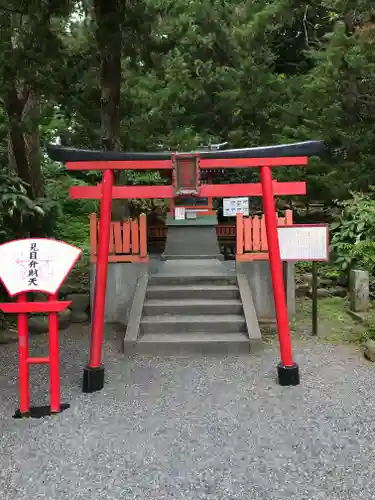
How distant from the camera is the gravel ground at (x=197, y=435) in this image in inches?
121

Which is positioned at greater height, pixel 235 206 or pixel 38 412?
pixel 235 206

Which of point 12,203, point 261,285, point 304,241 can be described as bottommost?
point 261,285

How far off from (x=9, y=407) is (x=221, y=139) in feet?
31.3

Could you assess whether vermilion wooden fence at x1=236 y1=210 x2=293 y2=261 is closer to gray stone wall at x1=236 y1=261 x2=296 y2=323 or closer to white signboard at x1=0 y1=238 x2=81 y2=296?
gray stone wall at x1=236 y1=261 x2=296 y2=323

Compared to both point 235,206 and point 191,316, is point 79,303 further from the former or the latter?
point 235,206

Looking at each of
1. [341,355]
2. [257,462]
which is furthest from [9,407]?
[341,355]

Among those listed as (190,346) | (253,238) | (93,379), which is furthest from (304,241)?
(93,379)

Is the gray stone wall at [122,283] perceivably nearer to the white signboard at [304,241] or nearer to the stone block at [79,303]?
the stone block at [79,303]

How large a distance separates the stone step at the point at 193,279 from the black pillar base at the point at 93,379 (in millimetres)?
2546

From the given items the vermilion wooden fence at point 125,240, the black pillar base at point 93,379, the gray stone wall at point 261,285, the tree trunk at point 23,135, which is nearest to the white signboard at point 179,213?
the vermilion wooden fence at point 125,240

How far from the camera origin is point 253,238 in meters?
7.34

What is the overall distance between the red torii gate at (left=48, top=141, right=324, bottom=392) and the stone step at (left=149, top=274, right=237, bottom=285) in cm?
200

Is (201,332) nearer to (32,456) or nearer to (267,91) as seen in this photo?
(32,456)

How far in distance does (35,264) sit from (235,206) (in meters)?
6.41
